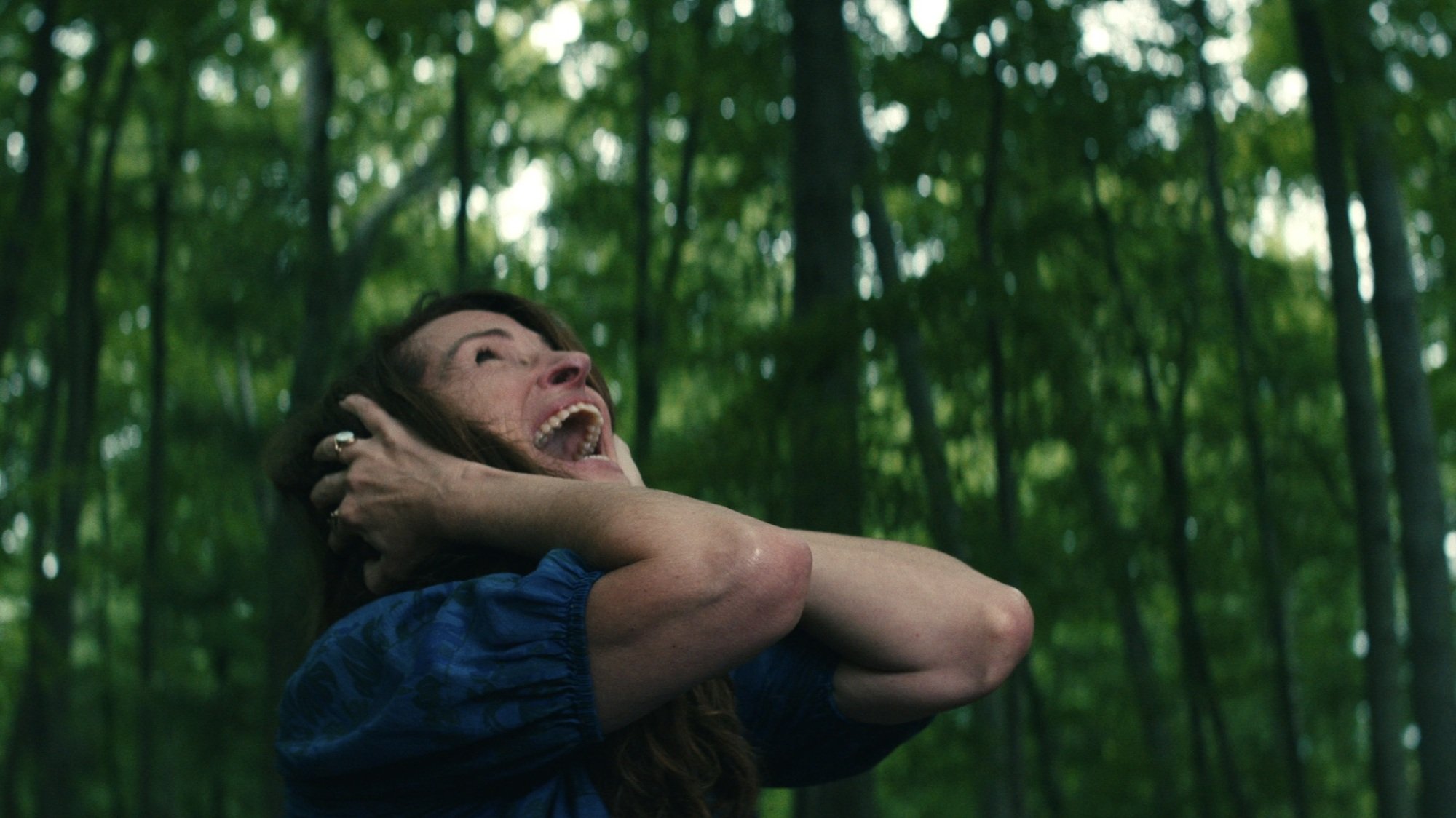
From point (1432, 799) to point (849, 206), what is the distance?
283 centimetres

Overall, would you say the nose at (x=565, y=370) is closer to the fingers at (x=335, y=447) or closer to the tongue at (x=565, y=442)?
the tongue at (x=565, y=442)

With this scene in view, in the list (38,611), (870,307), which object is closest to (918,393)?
(870,307)

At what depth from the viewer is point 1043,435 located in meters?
6.07

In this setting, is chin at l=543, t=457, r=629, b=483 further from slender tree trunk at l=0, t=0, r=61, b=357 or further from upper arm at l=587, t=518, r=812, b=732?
slender tree trunk at l=0, t=0, r=61, b=357

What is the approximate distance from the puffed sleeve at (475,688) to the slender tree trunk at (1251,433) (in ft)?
20.0

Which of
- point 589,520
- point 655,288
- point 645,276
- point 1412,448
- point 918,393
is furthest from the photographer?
point 655,288

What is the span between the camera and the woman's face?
194 cm

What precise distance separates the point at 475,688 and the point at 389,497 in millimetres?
383

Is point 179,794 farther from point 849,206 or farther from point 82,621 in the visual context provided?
point 849,206

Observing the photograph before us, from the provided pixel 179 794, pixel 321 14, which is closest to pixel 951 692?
pixel 321 14

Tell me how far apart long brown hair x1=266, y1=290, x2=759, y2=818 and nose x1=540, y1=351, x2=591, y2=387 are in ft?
0.30

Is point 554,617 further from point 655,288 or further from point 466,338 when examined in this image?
point 655,288

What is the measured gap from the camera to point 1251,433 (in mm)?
7051

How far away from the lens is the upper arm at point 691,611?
1479 millimetres
